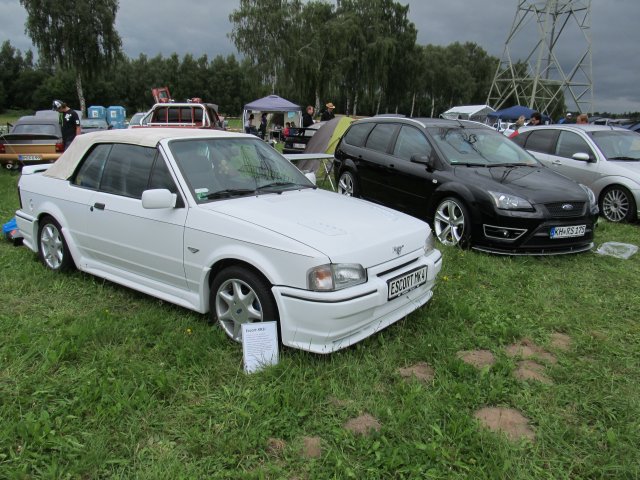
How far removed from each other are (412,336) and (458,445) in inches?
49.2

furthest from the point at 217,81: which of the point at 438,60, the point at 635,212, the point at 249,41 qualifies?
the point at 635,212

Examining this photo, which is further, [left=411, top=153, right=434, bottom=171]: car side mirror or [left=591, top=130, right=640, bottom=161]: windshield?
[left=591, top=130, right=640, bottom=161]: windshield

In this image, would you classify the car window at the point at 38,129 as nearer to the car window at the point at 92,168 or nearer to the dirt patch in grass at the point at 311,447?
the car window at the point at 92,168

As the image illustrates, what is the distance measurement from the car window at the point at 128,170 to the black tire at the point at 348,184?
13.5ft

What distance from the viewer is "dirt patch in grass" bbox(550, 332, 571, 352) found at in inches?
141

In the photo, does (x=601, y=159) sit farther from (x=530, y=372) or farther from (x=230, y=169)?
(x=230, y=169)

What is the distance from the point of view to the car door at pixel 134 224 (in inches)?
144

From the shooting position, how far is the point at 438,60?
66.8 metres

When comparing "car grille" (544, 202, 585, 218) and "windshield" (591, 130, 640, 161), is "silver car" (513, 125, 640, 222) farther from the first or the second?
"car grille" (544, 202, 585, 218)

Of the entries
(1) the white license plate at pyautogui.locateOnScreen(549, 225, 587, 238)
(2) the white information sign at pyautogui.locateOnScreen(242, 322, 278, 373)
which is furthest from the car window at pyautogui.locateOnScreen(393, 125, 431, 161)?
(2) the white information sign at pyautogui.locateOnScreen(242, 322, 278, 373)

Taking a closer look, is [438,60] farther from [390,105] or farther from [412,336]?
[412,336]

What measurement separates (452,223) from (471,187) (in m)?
0.51

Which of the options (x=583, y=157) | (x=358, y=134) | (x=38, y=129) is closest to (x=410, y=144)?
(x=358, y=134)

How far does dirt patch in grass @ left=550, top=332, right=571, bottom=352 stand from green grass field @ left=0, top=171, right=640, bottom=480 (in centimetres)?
3
